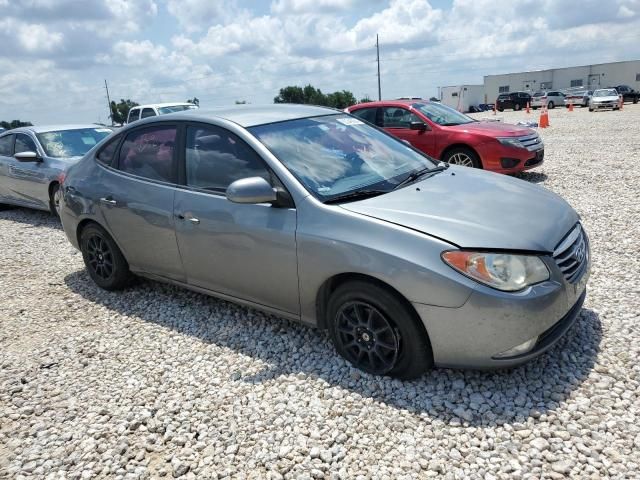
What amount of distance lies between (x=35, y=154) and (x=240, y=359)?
20.4 ft

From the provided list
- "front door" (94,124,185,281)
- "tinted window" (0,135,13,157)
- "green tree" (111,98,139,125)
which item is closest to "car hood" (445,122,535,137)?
"front door" (94,124,185,281)

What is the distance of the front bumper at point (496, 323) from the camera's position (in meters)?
2.64

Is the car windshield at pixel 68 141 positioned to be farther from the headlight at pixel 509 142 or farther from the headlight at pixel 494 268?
the headlight at pixel 494 268

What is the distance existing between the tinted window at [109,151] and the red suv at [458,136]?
5.51 m

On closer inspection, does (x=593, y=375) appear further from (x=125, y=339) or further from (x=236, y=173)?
(x=125, y=339)

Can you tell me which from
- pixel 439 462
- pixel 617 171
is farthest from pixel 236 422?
pixel 617 171

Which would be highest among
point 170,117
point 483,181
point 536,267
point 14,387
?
point 170,117

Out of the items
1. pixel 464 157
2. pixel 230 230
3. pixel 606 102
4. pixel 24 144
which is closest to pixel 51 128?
pixel 24 144

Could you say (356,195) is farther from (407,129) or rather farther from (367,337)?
(407,129)

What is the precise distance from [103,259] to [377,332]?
3.05 meters

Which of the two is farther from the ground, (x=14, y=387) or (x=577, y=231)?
(x=577, y=231)

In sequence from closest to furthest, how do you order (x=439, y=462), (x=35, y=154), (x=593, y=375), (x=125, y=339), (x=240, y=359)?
1. (x=439, y=462)
2. (x=593, y=375)
3. (x=240, y=359)
4. (x=125, y=339)
5. (x=35, y=154)

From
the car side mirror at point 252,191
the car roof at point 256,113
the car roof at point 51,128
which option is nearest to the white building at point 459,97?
the car roof at point 51,128

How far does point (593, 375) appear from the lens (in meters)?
3.00
